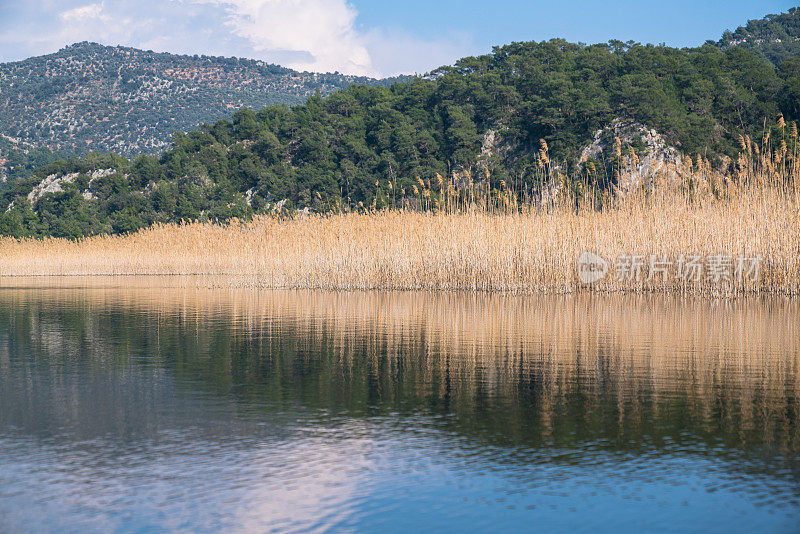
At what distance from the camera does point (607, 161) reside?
63.3 meters

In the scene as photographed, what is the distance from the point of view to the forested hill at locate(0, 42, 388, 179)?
16138cm

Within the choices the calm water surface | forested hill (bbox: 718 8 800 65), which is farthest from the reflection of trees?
forested hill (bbox: 718 8 800 65)

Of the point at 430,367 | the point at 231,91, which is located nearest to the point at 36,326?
the point at 430,367

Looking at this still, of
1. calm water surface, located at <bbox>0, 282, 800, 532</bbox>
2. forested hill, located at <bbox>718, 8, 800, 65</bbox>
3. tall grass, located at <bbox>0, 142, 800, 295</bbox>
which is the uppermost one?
forested hill, located at <bbox>718, 8, 800, 65</bbox>

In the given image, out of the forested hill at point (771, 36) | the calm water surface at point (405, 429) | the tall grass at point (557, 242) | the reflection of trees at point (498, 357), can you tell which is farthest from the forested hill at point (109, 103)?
the calm water surface at point (405, 429)

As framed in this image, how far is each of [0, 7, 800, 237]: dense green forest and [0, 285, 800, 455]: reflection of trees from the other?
153 ft

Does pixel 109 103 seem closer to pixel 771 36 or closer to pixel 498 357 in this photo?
pixel 771 36

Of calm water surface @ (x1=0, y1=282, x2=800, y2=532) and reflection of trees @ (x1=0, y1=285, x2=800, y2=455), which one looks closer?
calm water surface @ (x1=0, y1=282, x2=800, y2=532)

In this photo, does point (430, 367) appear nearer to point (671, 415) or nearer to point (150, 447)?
point (671, 415)

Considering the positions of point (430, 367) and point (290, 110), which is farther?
point (290, 110)

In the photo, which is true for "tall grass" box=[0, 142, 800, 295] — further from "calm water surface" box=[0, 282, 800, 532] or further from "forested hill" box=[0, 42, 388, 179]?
"forested hill" box=[0, 42, 388, 179]

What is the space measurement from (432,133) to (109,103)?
120026mm

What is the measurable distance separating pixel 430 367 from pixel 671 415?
3.44 metres

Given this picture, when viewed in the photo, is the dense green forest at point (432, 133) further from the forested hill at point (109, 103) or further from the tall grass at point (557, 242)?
the forested hill at point (109, 103)
